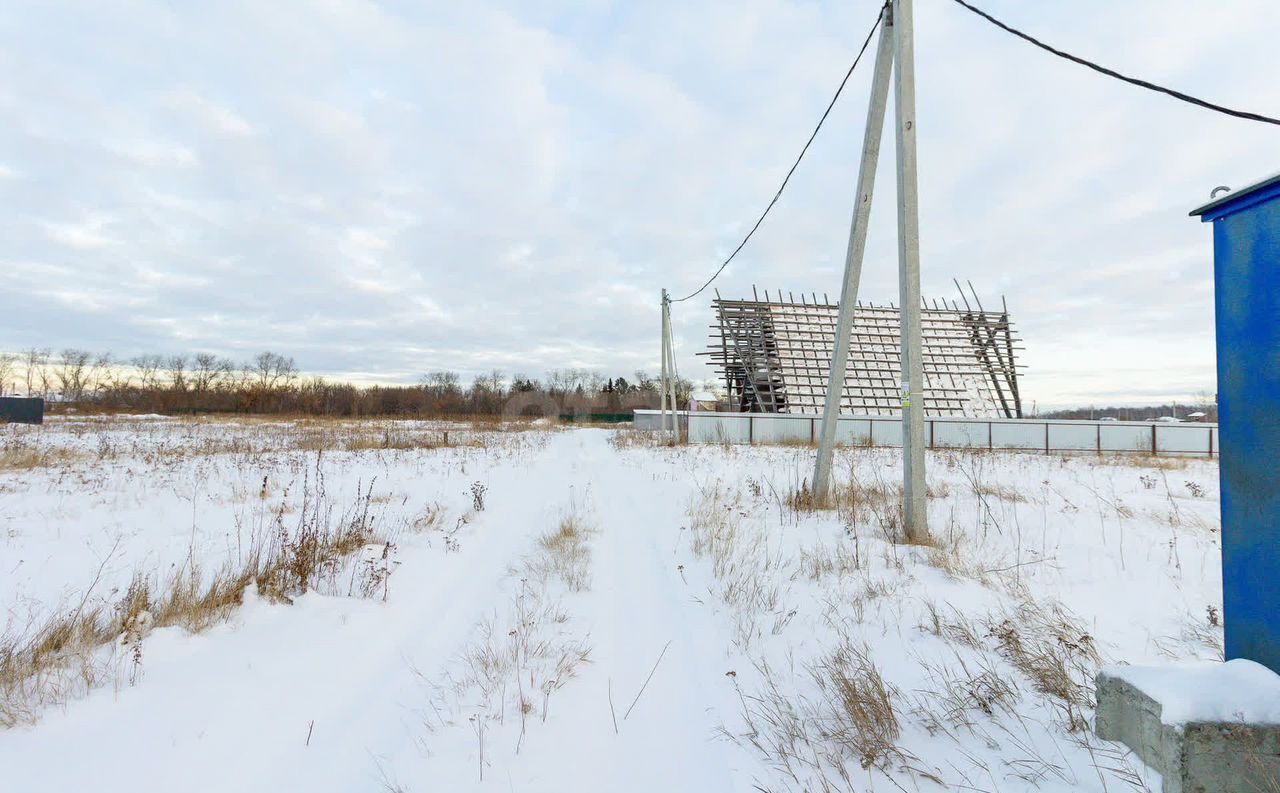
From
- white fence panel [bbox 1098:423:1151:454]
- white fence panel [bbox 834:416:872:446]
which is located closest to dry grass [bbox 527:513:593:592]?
white fence panel [bbox 834:416:872:446]

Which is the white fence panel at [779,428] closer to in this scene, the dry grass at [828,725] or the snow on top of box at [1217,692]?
the dry grass at [828,725]

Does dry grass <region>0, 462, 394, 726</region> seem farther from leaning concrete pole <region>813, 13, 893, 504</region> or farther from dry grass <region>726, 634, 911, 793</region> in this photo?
leaning concrete pole <region>813, 13, 893, 504</region>

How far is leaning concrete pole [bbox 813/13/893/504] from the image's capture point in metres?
7.10

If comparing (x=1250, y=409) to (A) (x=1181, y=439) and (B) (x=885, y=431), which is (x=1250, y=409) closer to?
(B) (x=885, y=431)

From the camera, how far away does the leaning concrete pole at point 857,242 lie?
7098 millimetres

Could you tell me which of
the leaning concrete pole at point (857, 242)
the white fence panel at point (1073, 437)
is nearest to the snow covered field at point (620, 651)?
the leaning concrete pole at point (857, 242)

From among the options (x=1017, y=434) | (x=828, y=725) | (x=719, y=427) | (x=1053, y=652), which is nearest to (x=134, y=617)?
(x=828, y=725)

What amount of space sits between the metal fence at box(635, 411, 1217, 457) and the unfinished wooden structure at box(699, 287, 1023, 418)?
2218 millimetres

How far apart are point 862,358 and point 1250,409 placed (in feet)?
92.9

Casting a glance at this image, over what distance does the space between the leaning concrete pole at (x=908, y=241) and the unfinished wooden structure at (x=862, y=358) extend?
20.0m

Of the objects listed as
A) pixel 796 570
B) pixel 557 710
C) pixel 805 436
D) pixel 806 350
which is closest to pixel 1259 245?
pixel 557 710

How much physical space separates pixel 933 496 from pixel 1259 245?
314 inches

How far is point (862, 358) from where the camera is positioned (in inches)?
1131

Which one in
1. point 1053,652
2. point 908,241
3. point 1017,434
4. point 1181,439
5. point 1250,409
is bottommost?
point 1053,652
